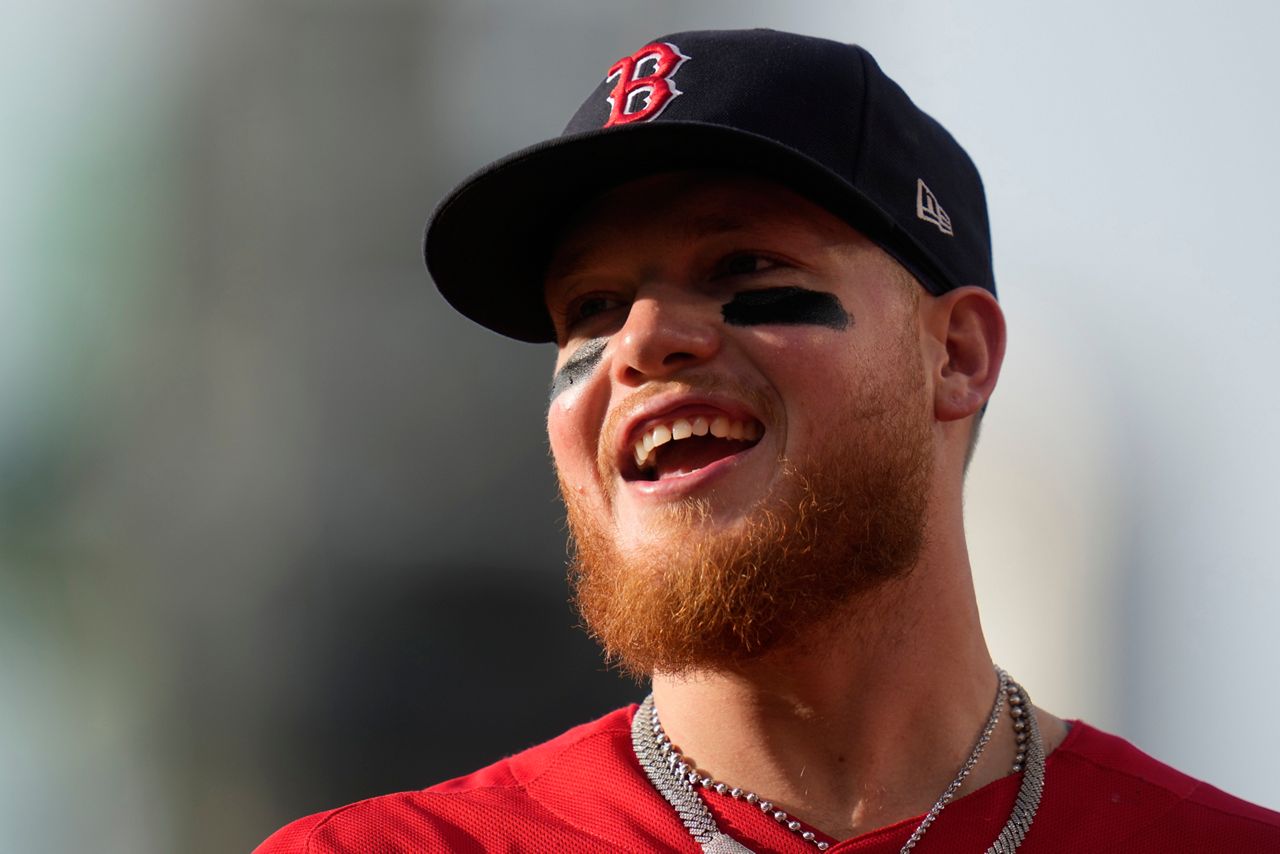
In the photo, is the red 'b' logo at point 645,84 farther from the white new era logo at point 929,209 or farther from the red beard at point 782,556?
the red beard at point 782,556

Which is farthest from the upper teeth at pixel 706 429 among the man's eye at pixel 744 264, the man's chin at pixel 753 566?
the man's eye at pixel 744 264

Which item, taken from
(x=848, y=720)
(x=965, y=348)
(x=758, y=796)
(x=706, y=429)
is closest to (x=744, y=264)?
(x=706, y=429)

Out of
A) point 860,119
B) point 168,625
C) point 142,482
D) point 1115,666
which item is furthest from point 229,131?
point 860,119

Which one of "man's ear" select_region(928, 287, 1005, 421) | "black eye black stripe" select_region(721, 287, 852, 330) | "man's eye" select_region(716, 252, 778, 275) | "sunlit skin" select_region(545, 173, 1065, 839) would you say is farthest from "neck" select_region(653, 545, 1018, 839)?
"man's eye" select_region(716, 252, 778, 275)

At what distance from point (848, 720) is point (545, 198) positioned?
112 cm

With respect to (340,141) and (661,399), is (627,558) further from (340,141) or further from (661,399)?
(340,141)

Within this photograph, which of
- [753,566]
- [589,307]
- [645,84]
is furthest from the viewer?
[589,307]

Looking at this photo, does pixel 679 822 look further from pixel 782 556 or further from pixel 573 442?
pixel 573 442

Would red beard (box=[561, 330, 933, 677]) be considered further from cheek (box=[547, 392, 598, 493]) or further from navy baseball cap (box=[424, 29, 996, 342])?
navy baseball cap (box=[424, 29, 996, 342])

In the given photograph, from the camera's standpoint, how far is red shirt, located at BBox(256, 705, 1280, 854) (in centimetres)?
224

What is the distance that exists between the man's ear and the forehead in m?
0.27

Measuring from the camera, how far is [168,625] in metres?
7.22

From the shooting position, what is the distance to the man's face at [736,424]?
2.24 m

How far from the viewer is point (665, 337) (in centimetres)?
228
